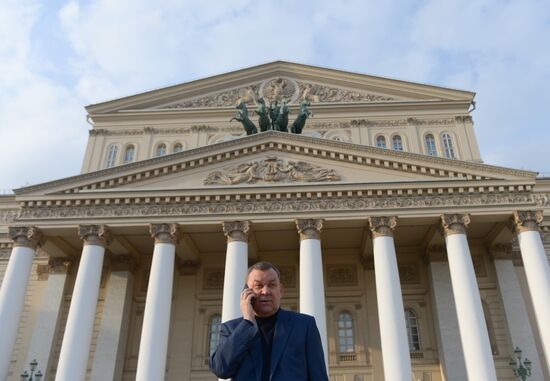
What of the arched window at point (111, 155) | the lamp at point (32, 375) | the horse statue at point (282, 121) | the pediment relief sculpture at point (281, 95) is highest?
the pediment relief sculpture at point (281, 95)

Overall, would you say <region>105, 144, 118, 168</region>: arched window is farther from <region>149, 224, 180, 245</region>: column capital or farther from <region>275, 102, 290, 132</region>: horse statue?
<region>149, 224, 180, 245</region>: column capital

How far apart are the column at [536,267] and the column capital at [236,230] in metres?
9.89

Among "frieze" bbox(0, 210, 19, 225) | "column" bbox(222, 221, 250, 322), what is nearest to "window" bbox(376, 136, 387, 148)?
"column" bbox(222, 221, 250, 322)

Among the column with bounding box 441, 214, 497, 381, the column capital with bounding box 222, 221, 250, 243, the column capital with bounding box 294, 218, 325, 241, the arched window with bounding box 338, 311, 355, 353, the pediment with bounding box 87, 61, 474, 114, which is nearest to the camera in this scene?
the column with bounding box 441, 214, 497, 381

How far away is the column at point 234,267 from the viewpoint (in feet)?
57.9

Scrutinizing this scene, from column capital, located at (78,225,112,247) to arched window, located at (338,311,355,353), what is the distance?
1031cm

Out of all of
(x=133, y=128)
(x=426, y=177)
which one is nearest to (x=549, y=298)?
(x=426, y=177)

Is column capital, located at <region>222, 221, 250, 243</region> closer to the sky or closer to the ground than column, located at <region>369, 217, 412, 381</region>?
closer to the sky

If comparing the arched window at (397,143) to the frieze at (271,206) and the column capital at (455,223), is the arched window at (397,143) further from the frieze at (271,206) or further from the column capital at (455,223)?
the column capital at (455,223)

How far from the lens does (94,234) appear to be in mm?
19656

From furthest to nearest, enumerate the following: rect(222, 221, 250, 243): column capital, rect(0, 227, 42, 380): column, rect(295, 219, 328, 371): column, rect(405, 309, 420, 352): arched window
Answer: rect(405, 309, 420, 352): arched window < rect(222, 221, 250, 243): column capital < rect(0, 227, 42, 380): column < rect(295, 219, 328, 371): column

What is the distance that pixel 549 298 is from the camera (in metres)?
17.4

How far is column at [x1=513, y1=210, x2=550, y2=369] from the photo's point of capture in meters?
17.2

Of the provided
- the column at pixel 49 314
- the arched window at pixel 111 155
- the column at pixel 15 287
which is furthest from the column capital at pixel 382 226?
the arched window at pixel 111 155
